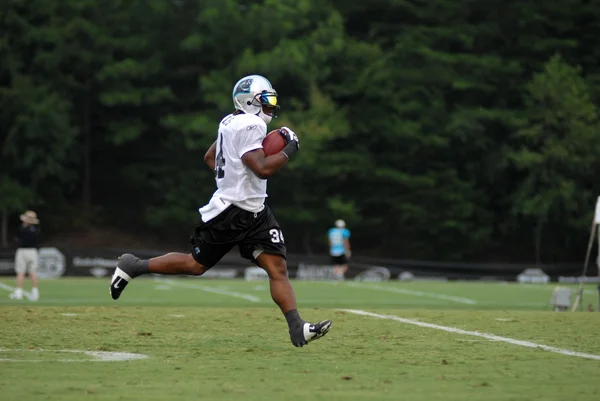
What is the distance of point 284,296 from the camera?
29.8 feet

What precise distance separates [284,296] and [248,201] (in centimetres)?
81

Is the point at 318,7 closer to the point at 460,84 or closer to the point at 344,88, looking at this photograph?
the point at 344,88

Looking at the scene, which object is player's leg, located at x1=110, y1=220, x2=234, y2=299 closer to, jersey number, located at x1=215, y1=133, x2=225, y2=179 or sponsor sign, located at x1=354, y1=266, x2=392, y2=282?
jersey number, located at x1=215, y1=133, x2=225, y2=179

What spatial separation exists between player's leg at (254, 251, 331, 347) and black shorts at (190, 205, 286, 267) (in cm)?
7

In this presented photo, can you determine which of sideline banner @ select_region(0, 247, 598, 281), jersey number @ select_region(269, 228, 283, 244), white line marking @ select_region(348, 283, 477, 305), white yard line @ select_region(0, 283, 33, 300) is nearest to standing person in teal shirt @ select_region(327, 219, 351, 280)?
sideline banner @ select_region(0, 247, 598, 281)

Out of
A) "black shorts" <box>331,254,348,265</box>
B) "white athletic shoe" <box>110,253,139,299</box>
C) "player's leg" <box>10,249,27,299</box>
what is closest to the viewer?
"white athletic shoe" <box>110,253,139,299</box>

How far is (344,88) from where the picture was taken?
51.3 m

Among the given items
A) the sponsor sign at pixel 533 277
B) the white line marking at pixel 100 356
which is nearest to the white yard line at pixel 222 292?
the sponsor sign at pixel 533 277

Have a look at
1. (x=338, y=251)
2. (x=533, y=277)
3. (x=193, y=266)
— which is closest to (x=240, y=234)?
(x=193, y=266)

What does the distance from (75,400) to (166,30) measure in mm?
48466

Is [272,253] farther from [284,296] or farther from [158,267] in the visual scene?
[158,267]

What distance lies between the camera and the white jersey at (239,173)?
9.06m

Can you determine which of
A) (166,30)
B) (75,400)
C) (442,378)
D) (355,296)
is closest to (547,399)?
(442,378)

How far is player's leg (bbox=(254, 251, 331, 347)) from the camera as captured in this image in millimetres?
8805
